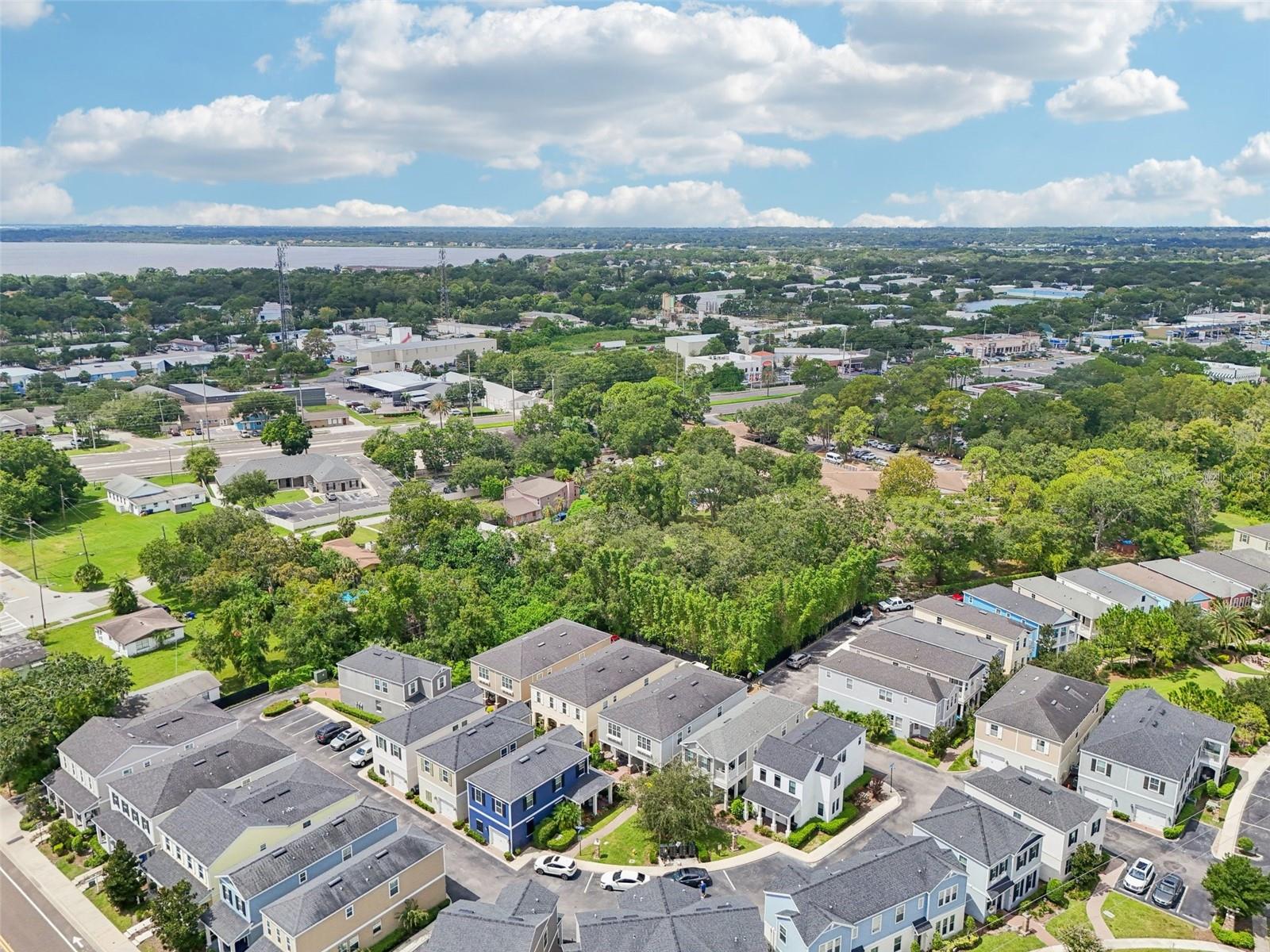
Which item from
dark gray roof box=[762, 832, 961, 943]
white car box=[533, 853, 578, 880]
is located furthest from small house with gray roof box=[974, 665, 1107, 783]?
white car box=[533, 853, 578, 880]

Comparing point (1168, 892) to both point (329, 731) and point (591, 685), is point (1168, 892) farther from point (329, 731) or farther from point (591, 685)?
point (329, 731)

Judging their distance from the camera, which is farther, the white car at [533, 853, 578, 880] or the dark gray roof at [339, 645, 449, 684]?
the dark gray roof at [339, 645, 449, 684]

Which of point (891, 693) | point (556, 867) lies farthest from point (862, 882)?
point (891, 693)

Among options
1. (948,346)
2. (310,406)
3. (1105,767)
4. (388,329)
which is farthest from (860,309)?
(1105,767)

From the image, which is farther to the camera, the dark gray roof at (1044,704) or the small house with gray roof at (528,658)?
the small house with gray roof at (528,658)

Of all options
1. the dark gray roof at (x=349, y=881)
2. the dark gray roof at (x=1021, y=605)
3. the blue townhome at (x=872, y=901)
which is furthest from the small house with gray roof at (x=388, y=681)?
the dark gray roof at (x=1021, y=605)

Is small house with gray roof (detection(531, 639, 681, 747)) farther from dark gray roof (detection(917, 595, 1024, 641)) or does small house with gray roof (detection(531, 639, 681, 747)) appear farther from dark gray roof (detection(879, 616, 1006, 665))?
dark gray roof (detection(917, 595, 1024, 641))

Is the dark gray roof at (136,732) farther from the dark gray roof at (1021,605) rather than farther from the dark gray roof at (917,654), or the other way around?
the dark gray roof at (1021,605)
